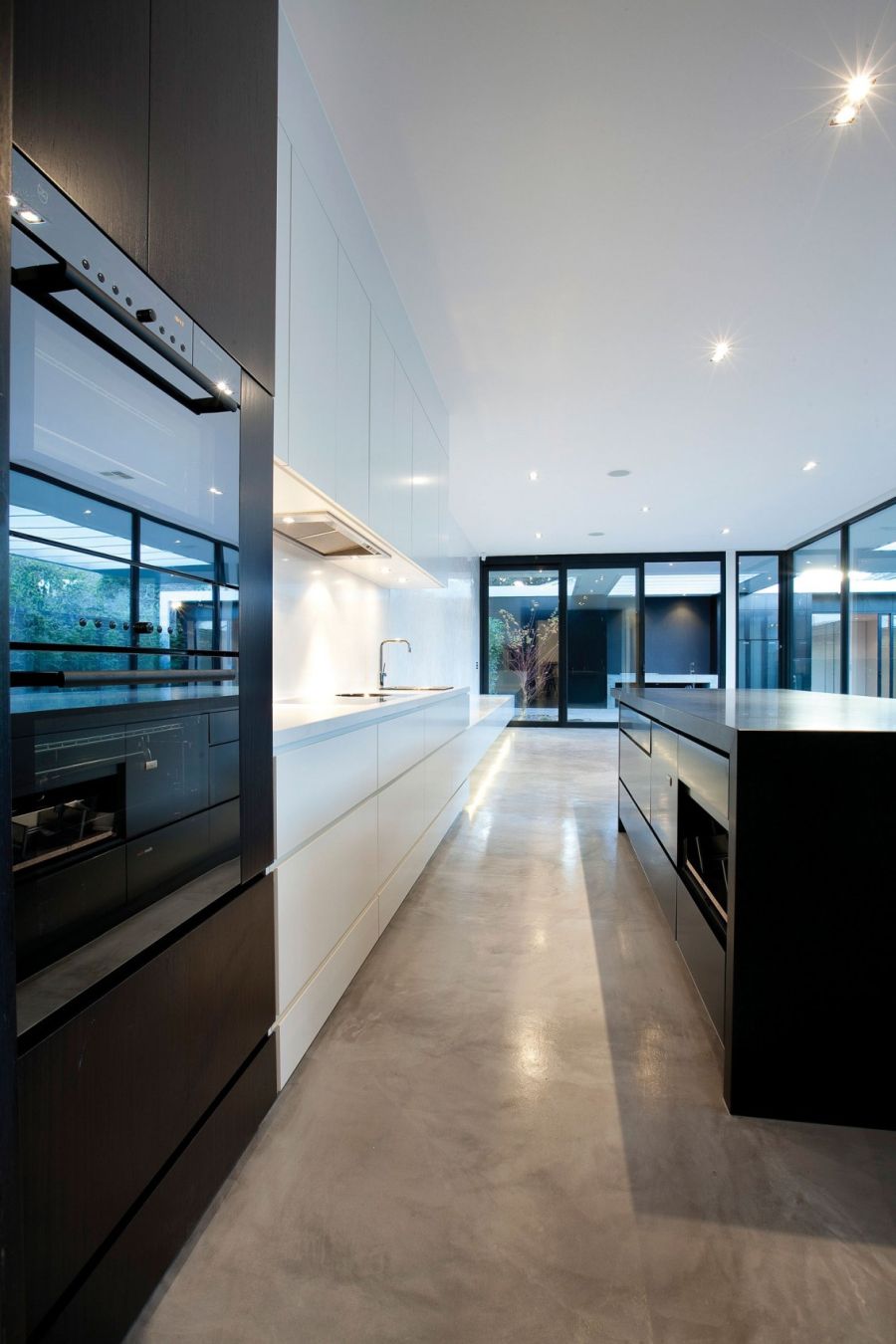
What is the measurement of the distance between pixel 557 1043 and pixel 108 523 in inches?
64.1

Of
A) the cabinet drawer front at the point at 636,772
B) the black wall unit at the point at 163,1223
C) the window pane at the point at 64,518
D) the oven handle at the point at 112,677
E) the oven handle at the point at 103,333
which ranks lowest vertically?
the black wall unit at the point at 163,1223

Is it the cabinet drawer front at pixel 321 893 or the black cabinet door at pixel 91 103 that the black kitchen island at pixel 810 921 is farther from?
the black cabinet door at pixel 91 103

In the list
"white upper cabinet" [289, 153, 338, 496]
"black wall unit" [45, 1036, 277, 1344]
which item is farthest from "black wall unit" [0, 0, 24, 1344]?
"white upper cabinet" [289, 153, 338, 496]

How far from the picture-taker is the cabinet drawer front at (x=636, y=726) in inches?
109

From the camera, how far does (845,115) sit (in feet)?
6.47

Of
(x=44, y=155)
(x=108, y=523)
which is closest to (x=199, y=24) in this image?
(x=44, y=155)

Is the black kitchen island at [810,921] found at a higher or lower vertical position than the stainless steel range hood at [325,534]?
lower

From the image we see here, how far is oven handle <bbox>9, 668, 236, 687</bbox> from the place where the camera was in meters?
0.76

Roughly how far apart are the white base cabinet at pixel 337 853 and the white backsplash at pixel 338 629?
0.59 m

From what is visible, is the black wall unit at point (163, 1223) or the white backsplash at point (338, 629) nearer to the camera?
the black wall unit at point (163, 1223)

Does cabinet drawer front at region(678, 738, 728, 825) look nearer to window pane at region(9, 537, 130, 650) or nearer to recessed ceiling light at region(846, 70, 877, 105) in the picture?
window pane at region(9, 537, 130, 650)

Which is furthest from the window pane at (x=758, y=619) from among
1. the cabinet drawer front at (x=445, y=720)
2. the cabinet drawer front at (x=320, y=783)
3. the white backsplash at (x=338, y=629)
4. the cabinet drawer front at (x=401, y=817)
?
the cabinet drawer front at (x=320, y=783)

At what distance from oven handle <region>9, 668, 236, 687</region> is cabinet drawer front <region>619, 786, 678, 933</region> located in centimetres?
158

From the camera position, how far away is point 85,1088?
0.84 metres
